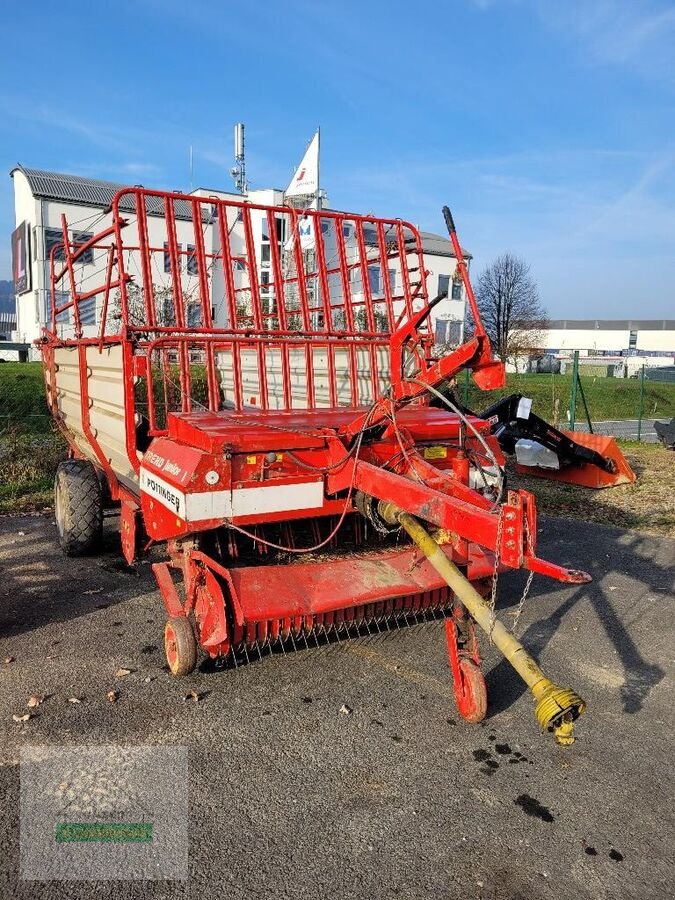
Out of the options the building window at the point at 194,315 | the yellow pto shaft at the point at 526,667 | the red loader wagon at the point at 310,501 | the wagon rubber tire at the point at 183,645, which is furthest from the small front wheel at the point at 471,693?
the building window at the point at 194,315

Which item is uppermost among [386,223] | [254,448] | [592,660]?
[386,223]

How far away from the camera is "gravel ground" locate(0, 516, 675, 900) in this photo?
2.65 m

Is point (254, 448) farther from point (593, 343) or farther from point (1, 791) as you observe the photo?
point (593, 343)

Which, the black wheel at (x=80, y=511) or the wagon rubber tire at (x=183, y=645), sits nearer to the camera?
the wagon rubber tire at (x=183, y=645)

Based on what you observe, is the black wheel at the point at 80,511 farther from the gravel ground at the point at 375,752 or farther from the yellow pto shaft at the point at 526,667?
the yellow pto shaft at the point at 526,667

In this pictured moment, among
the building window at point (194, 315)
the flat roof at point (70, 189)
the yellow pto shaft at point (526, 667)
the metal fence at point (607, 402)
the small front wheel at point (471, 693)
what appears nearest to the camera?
the yellow pto shaft at point (526, 667)

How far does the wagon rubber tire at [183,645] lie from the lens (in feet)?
12.9

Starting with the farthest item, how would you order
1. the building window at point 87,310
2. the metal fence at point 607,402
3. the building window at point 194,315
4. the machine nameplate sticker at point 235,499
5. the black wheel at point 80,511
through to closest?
the metal fence at point 607,402 → the building window at point 87,310 → the building window at point 194,315 → the black wheel at point 80,511 → the machine nameplate sticker at point 235,499

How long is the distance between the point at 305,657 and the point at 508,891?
6.62 ft

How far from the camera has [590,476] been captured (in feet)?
32.9

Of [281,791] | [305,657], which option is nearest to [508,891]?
[281,791]

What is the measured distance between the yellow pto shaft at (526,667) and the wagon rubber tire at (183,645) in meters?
1.41

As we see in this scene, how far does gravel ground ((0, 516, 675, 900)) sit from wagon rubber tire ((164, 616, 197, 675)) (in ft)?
0.44

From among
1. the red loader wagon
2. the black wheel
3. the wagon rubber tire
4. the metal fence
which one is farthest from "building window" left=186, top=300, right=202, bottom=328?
the metal fence
